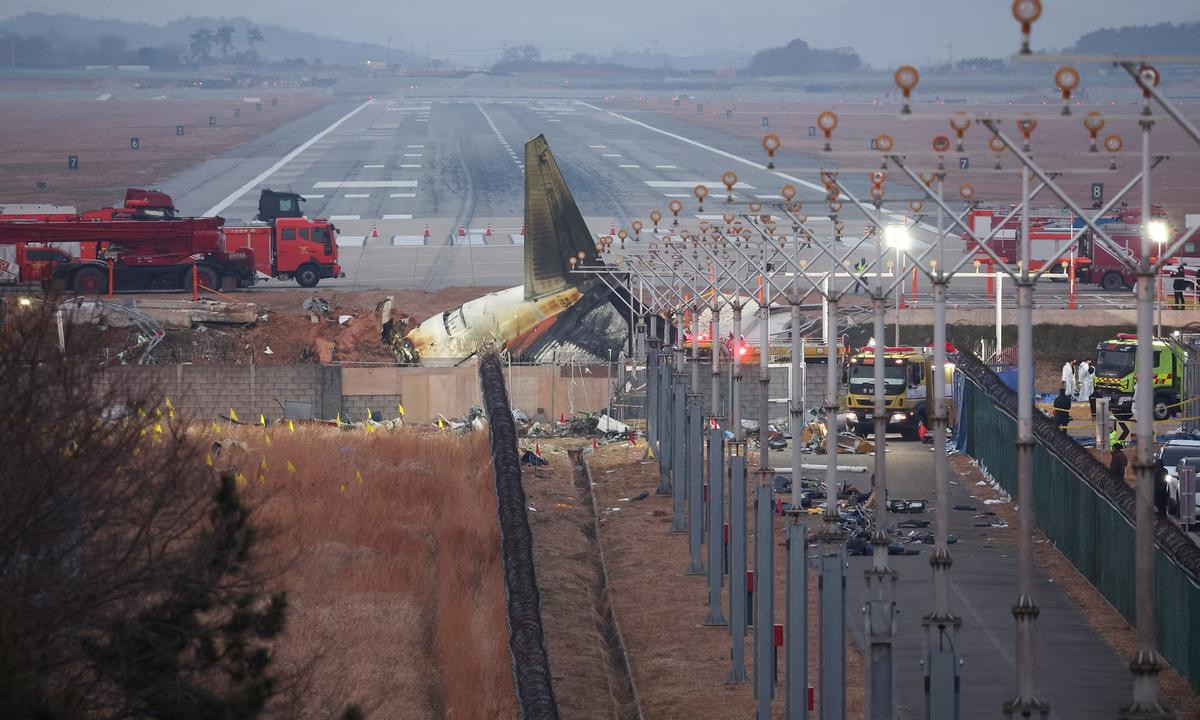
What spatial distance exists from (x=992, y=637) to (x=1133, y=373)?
27932 millimetres

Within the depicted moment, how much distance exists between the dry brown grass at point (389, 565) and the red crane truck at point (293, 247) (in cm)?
3052

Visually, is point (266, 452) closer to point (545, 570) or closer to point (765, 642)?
point (545, 570)

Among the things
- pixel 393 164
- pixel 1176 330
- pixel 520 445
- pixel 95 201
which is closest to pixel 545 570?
pixel 520 445

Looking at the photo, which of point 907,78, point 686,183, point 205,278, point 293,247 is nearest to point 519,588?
point 907,78

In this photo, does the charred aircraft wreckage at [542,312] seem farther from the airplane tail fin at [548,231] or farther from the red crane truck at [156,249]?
the red crane truck at [156,249]

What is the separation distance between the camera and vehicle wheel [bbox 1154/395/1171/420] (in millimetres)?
55750

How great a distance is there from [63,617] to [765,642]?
10704 mm

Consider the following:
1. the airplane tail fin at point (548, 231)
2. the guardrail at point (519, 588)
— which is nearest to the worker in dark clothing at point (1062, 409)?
the guardrail at point (519, 588)

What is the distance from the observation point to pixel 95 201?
11862 cm

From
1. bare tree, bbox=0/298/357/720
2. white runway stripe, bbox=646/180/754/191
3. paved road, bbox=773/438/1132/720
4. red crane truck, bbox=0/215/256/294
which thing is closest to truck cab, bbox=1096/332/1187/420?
paved road, bbox=773/438/1132/720

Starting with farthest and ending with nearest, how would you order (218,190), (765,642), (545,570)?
1. (218,190)
2. (545,570)
3. (765,642)

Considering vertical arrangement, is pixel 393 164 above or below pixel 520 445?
above

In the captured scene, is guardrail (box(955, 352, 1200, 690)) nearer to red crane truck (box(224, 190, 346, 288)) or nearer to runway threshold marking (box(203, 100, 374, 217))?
red crane truck (box(224, 190, 346, 288))

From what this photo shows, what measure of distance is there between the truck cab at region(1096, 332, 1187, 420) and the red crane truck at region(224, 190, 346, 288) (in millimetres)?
39399
